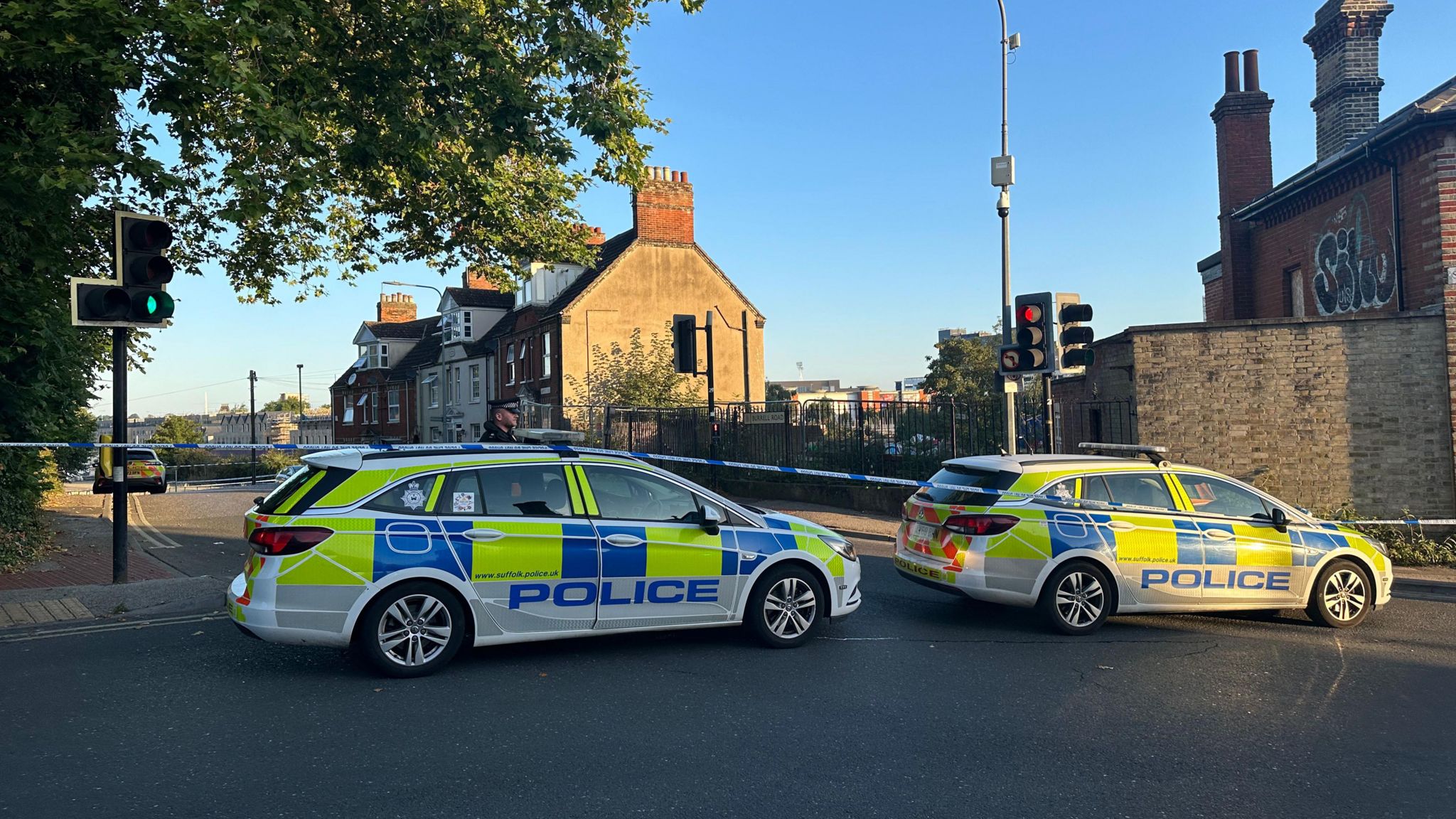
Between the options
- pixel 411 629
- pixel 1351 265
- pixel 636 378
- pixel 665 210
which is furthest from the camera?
pixel 665 210

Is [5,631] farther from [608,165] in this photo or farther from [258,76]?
[608,165]

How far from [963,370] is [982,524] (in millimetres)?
36442

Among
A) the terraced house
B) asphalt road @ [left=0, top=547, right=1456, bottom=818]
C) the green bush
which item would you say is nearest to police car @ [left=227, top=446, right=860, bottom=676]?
asphalt road @ [left=0, top=547, right=1456, bottom=818]

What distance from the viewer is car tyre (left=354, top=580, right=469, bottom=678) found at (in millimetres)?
6340

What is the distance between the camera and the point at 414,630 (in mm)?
6438

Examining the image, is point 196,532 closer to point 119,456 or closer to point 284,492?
point 119,456

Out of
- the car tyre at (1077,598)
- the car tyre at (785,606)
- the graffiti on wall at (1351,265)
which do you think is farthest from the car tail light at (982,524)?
the graffiti on wall at (1351,265)

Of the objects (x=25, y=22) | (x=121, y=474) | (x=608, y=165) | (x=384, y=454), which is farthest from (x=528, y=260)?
(x=384, y=454)

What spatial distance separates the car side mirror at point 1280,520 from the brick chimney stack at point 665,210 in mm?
31425

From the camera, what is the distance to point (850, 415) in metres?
19.7

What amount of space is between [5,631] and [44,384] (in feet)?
17.4

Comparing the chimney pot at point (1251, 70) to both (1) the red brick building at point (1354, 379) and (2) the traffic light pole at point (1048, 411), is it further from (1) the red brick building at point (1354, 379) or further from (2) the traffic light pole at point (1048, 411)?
(2) the traffic light pole at point (1048, 411)

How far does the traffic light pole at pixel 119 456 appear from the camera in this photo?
384 inches

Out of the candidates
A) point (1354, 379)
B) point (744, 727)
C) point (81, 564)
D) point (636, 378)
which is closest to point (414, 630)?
point (744, 727)
